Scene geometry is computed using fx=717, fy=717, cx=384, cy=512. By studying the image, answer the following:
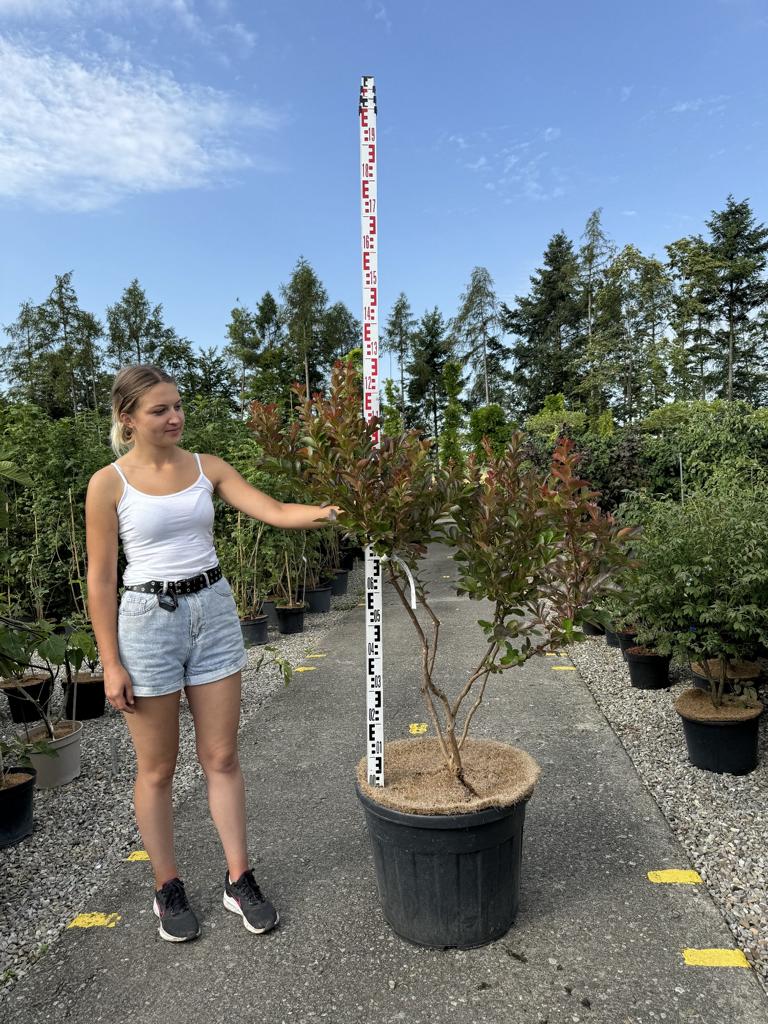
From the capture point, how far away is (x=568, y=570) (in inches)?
82.4

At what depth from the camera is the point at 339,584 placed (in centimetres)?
945

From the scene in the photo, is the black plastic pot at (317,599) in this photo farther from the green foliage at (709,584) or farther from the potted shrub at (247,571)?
the green foliage at (709,584)

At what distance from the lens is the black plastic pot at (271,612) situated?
7.39 m

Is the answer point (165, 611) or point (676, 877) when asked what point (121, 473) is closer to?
point (165, 611)

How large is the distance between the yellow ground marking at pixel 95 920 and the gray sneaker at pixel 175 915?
0.21 m

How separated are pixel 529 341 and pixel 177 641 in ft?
148

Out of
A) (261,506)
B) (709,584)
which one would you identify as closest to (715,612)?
(709,584)

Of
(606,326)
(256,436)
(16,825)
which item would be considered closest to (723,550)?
(256,436)

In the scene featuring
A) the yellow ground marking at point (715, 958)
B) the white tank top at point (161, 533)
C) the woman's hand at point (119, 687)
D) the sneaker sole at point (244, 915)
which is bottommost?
the yellow ground marking at point (715, 958)

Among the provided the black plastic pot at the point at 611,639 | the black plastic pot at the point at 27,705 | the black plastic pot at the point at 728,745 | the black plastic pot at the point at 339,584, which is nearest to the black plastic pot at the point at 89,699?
the black plastic pot at the point at 27,705

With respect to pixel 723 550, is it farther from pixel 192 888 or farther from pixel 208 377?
pixel 208 377

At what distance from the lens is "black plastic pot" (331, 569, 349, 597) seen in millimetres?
9335

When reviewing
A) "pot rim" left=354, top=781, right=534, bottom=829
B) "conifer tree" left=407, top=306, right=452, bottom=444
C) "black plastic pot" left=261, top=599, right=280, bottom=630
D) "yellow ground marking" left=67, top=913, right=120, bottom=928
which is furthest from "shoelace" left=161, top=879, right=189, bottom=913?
"conifer tree" left=407, top=306, right=452, bottom=444

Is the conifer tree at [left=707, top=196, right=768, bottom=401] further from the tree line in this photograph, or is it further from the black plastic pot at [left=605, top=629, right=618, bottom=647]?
the black plastic pot at [left=605, top=629, right=618, bottom=647]
